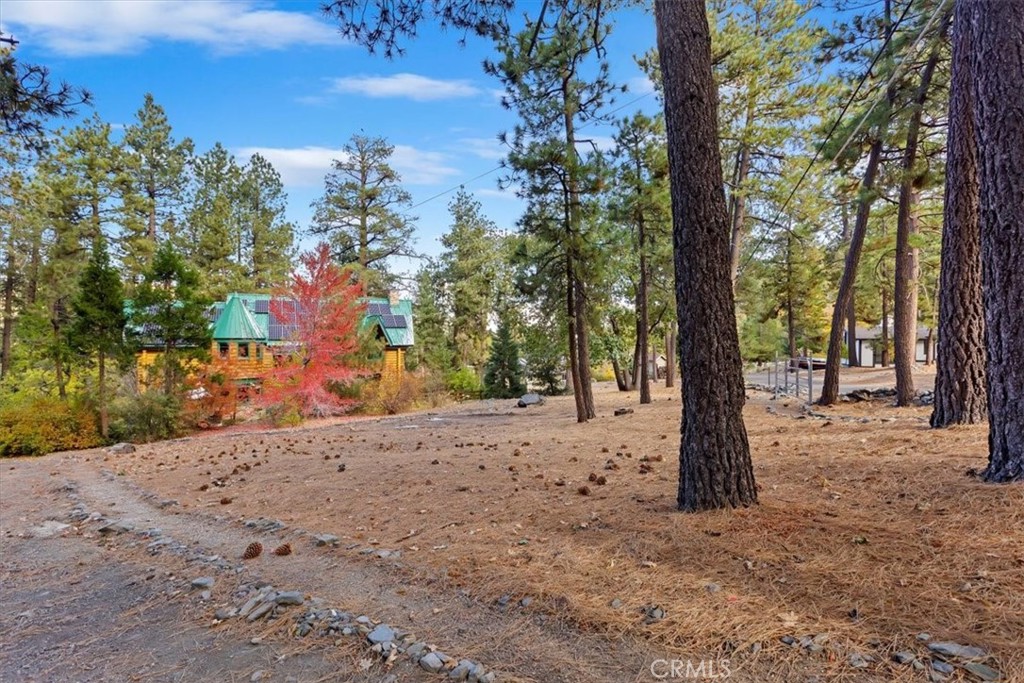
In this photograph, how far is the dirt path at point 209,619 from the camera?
6.70ft

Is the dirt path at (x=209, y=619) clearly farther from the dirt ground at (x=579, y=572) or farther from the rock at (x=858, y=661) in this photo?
the rock at (x=858, y=661)

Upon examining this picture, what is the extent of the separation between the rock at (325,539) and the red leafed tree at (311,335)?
12629 millimetres

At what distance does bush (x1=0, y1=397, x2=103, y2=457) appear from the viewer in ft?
37.6

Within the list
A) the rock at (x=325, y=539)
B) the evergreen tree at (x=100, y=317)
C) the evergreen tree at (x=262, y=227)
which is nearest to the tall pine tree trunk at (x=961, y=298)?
the rock at (x=325, y=539)

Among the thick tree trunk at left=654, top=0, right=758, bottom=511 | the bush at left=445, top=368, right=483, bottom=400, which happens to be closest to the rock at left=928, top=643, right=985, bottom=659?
the thick tree trunk at left=654, top=0, right=758, bottom=511

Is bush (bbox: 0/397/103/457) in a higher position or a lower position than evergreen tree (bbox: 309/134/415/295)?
lower

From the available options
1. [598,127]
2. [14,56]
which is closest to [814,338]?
[598,127]

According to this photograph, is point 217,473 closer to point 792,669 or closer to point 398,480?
point 398,480

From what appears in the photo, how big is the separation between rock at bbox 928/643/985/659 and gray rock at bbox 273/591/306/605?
258 centimetres

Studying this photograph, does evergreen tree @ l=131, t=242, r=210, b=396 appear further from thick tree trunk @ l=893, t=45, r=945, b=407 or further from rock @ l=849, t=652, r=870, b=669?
Answer: thick tree trunk @ l=893, t=45, r=945, b=407

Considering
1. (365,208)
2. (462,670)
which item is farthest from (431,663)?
(365,208)

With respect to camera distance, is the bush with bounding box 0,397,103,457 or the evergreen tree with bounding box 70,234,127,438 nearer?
the bush with bounding box 0,397,103,457

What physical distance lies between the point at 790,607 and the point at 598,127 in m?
8.99

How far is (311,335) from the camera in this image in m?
15.6
